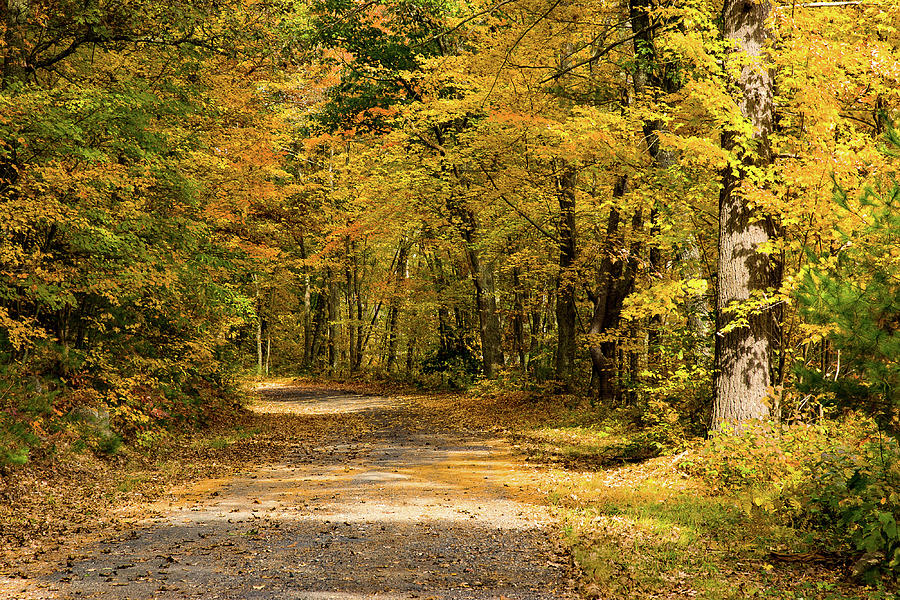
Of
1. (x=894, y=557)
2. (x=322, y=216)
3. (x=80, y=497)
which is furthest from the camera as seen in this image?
(x=322, y=216)

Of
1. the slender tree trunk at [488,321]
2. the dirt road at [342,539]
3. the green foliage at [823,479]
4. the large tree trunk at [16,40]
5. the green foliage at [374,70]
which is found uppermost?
the green foliage at [374,70]

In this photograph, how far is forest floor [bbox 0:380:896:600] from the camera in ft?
18.7

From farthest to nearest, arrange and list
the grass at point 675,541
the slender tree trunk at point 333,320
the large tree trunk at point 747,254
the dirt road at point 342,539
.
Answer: the slender tree trunk at point 333,320, the large tree trunk at point 747,254, the dirt road at point 342,539, the grass at point 675,541

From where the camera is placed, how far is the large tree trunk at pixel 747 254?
924cm

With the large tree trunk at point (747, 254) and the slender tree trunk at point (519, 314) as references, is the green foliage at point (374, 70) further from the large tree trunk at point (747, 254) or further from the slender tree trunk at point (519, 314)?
the large tree trunk at point (747, 254)

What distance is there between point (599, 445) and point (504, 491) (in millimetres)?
4125

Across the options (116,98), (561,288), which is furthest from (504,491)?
(561,288)

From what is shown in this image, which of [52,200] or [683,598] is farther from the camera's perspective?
[52,200]

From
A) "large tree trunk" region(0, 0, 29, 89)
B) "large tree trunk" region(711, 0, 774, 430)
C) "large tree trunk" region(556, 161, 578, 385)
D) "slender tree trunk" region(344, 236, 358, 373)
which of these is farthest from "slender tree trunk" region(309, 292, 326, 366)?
"large tree trunk" region(711, 0, 774, 430)

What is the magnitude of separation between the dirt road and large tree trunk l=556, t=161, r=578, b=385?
7209 millimetres

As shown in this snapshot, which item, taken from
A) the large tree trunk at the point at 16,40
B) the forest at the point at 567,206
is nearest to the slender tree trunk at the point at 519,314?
the forest at the point at 567,206

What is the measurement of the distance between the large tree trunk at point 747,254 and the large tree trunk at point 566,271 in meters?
7.78

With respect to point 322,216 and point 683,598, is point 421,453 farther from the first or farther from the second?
point 322,216

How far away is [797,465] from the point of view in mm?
7500
